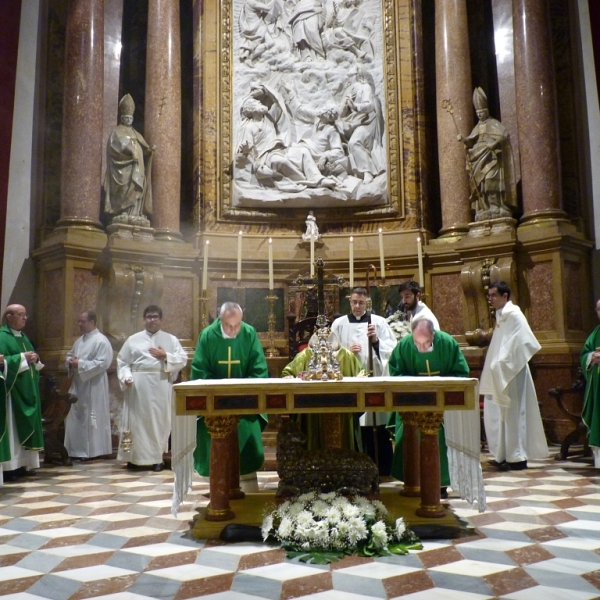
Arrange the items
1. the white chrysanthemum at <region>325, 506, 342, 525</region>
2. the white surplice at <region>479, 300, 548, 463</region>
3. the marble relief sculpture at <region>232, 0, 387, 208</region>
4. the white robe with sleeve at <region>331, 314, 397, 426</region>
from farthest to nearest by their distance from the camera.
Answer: the marble relief sculpture at <region>232, 0, 387, 208</region>, the white surplice at <region>479, 300, 548, 463</region>, the white robe with sleeve at <region>331, 314, 397, 426</region>, the white chrysanthemum at <region>325, 506, 342, 525</region>

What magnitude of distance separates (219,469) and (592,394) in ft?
12.9

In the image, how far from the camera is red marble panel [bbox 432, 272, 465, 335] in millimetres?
8672

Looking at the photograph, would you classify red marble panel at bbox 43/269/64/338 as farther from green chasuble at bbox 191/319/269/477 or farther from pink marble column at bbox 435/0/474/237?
pink marble column at bbox 435/0/474/237

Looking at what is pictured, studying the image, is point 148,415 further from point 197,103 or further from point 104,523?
point 197,103

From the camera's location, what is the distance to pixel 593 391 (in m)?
6.40

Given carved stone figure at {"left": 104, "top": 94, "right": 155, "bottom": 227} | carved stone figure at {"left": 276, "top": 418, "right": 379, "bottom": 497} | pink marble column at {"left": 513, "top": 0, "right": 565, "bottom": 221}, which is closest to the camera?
carved stone figure at {"left": 276, "top": 418, "right": 379, "bottom": 497}

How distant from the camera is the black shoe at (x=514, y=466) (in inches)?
258

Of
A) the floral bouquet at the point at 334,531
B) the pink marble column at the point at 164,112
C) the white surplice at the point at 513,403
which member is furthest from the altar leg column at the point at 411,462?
the pink marble column at the point at 164,112

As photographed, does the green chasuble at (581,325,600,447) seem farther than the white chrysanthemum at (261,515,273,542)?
Yes

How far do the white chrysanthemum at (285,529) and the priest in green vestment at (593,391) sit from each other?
3.62 metres

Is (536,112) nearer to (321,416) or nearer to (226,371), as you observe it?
(321,416)

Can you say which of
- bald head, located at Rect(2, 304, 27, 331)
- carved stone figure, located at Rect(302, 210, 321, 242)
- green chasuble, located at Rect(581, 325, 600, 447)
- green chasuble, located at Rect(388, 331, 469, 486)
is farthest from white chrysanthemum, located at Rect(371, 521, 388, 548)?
carved stone figure, located at Rect(302, 210, 321, 242)

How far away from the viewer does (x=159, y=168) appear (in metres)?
9.02

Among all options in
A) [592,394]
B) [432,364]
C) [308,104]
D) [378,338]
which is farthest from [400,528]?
[308,104]
